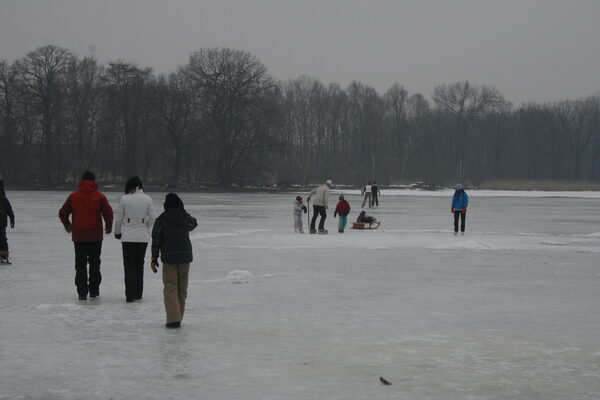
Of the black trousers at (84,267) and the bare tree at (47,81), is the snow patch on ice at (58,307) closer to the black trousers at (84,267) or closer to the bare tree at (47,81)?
the black trousers at (84,267)

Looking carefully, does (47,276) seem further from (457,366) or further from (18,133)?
(18,133)

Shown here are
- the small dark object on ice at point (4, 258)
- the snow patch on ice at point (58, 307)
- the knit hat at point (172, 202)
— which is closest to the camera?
the knit hat at point (172, 202)

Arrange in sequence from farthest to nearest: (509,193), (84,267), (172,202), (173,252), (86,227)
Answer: (509,193) < (84,267) < (86,227) < (172,202) < (173,252)

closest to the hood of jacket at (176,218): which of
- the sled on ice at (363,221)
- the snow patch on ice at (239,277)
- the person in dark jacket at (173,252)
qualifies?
the person in dark jacket at (173,252)

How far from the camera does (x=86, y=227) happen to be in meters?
10.4

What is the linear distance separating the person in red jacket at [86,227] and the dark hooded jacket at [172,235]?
1.85 meters

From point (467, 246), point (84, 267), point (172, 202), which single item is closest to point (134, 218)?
point (84, 267)

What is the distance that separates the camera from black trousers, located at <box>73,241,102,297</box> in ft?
34.3

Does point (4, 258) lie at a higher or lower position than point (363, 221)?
lower

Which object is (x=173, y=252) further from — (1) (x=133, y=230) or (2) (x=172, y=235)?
(1) (x=133, y=230)

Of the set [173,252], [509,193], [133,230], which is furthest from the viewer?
[509,193]

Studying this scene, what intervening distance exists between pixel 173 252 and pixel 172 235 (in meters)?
0.20

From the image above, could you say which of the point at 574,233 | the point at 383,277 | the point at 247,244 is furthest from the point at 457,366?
the point at 574,233

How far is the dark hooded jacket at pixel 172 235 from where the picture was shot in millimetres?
8711
